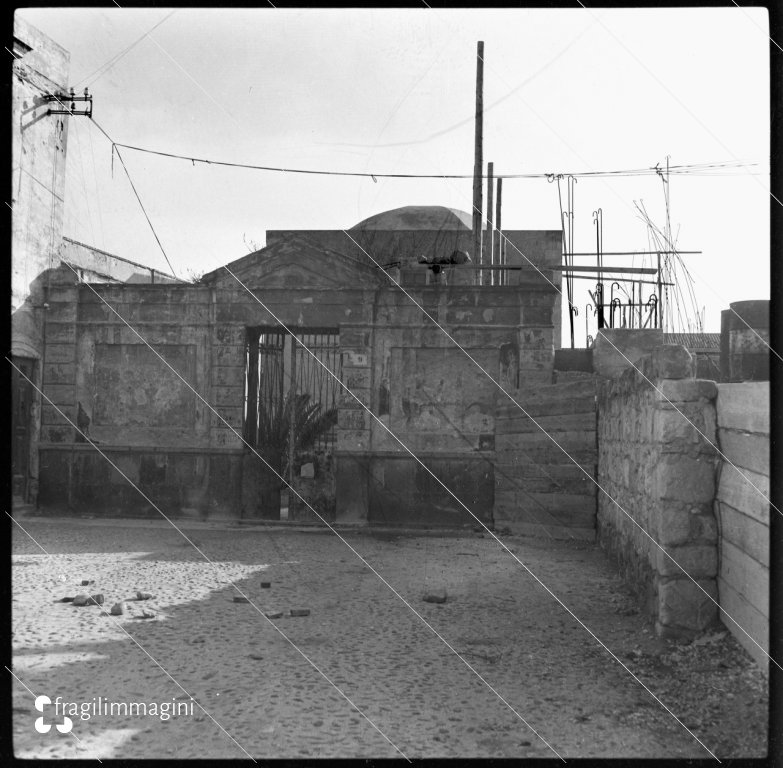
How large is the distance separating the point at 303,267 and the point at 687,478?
9480mm

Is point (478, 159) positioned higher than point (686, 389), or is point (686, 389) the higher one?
point (478, 159)

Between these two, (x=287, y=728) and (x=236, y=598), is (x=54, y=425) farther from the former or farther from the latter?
(x=287, y=728)

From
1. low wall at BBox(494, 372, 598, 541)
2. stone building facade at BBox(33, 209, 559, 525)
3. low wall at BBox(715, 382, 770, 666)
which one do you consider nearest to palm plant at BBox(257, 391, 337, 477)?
stone building facade at BBox(33, 209, 559, 525)

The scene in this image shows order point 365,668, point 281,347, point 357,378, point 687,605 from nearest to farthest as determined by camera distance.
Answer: point 365,668, point 687,605, point 357,378, point 281,347

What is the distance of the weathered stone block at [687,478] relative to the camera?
19.1ft

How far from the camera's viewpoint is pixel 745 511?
500 cm

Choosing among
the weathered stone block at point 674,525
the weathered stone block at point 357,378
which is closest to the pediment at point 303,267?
the weathered stone block at point 357,378

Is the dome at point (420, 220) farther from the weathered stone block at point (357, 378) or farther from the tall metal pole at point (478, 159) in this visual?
the weathered stone block at point (357, 378)

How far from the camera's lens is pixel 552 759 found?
397 centimetres

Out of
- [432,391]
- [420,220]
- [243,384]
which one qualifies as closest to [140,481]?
[243,384]

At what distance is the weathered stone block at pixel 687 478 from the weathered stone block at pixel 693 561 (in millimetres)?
339

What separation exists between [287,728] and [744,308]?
6.92 metres

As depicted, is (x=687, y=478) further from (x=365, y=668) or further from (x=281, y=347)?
(x=281, y=347)

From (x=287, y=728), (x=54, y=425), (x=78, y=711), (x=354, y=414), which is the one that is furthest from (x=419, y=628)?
(x=54, y=425)
